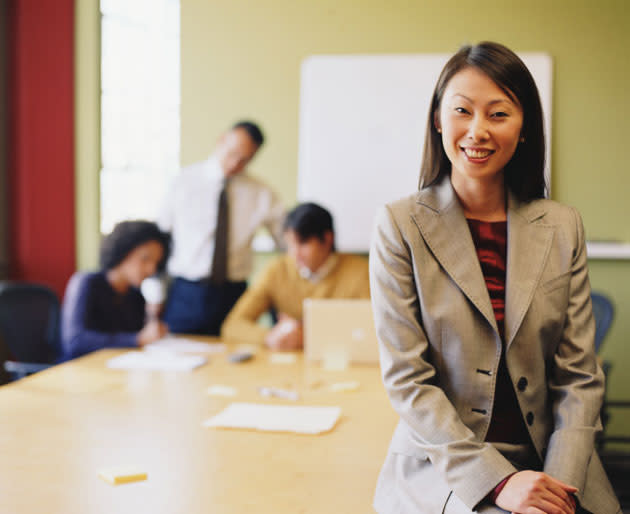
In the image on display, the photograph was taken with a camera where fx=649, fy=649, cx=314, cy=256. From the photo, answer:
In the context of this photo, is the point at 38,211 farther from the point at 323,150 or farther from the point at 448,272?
the point at 448,272

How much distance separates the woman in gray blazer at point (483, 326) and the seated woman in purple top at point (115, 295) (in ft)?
6.08

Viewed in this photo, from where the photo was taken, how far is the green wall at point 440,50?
12.4 ft

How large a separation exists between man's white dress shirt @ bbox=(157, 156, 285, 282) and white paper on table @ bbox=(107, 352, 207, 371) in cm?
118

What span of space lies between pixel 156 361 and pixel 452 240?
1.58m

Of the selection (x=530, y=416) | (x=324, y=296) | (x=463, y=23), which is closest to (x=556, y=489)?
(x=530, y=416)

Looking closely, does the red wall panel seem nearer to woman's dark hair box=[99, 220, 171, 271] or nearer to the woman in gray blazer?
woman's dark hair box=[99, 220, 171, 271]

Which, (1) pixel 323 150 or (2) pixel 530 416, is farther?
(1) pixel 323 150

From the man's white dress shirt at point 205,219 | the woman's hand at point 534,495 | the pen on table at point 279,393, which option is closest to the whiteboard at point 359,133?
the man's white dress shirt at point 205,219

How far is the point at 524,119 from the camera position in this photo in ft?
4.14

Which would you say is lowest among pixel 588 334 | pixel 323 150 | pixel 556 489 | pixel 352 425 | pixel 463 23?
pixel 352 425

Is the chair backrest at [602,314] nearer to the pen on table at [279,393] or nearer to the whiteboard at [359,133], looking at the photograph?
the whiteboard at [359,133]

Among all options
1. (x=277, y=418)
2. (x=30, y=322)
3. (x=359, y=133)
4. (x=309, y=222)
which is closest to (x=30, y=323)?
(x=30, y=322)

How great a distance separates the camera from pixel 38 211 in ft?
13.5

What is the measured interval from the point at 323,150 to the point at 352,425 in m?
2.53
